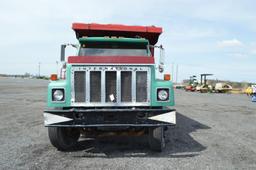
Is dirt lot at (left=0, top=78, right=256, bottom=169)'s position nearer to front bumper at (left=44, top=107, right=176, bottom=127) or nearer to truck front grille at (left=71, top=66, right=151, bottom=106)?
front bumper at (left=44, top=107, right=176, bottom=127)

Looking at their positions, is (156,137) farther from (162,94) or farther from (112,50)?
(112,50)

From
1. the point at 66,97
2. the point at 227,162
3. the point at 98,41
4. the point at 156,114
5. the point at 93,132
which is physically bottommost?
the point at 227,162

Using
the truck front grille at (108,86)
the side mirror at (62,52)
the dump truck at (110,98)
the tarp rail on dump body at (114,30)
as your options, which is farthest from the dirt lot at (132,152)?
the tarp rail on dump body at (114,30)

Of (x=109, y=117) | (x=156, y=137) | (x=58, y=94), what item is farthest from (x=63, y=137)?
(x=156, y=137)

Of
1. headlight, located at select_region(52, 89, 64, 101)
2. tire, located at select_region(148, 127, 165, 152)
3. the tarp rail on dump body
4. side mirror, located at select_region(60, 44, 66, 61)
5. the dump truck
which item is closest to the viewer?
the dump truck

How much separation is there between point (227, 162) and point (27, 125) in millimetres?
6087

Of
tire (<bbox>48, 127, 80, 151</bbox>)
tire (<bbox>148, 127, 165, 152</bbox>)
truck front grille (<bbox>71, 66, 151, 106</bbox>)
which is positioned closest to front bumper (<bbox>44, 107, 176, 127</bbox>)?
truck front grille (<bbox>71, 66, 151, 106</bbox>)

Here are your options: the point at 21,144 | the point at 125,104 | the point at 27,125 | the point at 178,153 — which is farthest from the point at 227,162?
the point at 27,125

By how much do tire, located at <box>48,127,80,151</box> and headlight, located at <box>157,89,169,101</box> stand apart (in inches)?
82.9

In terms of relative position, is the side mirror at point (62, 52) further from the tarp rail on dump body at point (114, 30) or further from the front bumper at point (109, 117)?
the front bumper at point (109, 117)

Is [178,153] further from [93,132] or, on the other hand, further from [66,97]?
[66,97]

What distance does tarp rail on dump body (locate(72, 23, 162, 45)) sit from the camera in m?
6.46

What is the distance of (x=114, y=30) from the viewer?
6.52 m

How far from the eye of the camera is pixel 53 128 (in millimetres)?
4797
